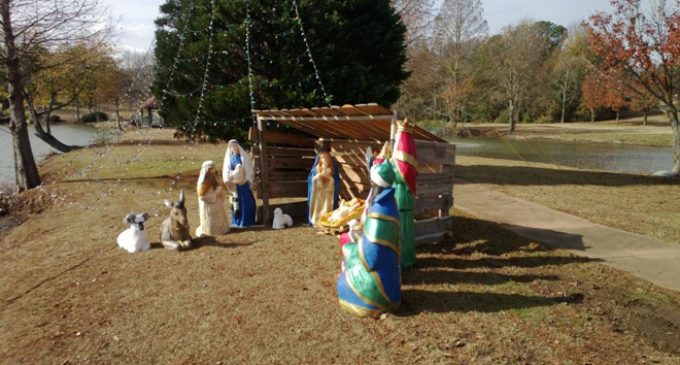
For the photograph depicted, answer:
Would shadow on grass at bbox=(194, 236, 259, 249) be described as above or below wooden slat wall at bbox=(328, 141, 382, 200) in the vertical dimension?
below

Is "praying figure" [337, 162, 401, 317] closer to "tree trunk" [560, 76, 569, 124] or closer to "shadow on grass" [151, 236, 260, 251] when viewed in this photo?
"shadow on grass" [151, 236, 260, 251]

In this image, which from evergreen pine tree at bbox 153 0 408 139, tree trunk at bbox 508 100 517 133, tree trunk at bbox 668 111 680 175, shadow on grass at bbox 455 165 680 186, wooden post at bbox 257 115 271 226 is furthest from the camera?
tree trunk at bbox 508 100 517 133

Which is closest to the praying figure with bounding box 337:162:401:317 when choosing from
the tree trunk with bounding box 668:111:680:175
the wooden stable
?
the wooden stable

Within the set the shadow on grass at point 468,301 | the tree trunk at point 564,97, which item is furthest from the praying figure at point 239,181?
the tree trunk at point 564,97

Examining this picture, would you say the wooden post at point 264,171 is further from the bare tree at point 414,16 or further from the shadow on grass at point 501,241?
the bare tree at point 414,16

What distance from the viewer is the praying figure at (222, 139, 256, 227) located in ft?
26.3

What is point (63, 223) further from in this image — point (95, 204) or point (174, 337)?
point (174, 337)

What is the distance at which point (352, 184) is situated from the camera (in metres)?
9.46

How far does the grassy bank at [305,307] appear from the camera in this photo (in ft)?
13.3

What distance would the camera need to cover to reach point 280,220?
8.39 metres

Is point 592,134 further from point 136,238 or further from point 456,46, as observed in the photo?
point 136,238

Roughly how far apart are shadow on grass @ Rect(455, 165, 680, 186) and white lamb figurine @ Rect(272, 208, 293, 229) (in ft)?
20.9

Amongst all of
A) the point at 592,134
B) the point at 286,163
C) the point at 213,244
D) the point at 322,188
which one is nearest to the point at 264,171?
the point at 286,163

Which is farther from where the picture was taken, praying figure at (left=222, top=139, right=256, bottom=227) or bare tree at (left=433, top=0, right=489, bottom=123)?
bare tree at (left=433, top=0, right=489, bottom=123)
